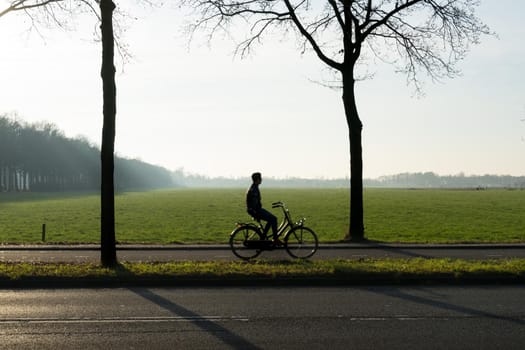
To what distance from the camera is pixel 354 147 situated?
18.6 meters

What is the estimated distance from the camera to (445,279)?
1038 cm

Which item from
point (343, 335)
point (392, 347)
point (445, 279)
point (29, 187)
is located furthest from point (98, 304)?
point (29, 187)

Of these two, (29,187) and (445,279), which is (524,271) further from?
(29,187)

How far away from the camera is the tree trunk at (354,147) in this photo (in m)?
18.6

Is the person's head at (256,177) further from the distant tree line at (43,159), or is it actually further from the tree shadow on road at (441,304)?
the distant tree line at (43,159)

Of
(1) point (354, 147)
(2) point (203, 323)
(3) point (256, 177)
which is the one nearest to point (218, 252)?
(3) point (256, 177)

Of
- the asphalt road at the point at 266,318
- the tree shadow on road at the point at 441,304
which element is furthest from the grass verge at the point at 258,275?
the tree shadow on road at the point at 441,304

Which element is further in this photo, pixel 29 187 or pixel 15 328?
pixel 29 187

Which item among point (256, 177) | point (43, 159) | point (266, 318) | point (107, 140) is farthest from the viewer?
point (43, 159)

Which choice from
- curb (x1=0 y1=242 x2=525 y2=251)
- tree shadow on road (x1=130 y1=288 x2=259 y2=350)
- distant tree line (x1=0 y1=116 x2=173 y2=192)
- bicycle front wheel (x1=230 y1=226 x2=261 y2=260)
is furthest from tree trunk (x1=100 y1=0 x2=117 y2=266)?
distant tree line (x1=0 y1=116 x2=173 y2=192)

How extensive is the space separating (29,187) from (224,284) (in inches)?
4354

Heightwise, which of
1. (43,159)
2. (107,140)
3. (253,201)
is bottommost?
(253,201)

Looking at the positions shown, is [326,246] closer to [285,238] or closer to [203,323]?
[285,238]

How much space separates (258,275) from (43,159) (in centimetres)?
10415
